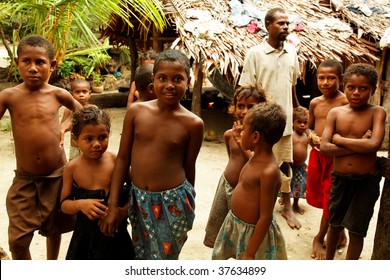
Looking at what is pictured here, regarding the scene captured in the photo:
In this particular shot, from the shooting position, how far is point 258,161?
2.32 metres

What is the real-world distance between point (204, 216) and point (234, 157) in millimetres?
1575

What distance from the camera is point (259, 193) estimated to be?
7.52 ft

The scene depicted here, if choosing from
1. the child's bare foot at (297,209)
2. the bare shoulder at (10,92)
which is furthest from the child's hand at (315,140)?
the bare shoulder at (10,92)

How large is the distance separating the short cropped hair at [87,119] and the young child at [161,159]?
0.40 ft

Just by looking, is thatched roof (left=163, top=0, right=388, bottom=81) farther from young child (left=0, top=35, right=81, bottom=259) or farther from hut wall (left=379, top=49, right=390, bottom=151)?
young child (left=0, top=35, right=81, bottom=259)

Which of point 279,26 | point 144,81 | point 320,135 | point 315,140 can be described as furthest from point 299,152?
point 144,81

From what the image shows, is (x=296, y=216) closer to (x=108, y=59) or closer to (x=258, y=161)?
(x=258, y=161)

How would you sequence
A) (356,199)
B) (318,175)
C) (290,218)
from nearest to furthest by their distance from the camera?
1. (356,199)
2. (318,175)
3. (290,218)

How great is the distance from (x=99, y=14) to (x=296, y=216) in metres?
2.64

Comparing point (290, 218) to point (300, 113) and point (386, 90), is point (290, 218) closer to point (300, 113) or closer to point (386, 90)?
point (300, 113)

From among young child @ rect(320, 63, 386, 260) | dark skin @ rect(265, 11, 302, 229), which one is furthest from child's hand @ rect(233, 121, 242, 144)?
dark skin @ rect(265, 11, 302, 229)

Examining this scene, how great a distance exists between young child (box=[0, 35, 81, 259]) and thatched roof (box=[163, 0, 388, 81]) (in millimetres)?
3381

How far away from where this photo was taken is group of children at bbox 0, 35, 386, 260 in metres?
2.29
